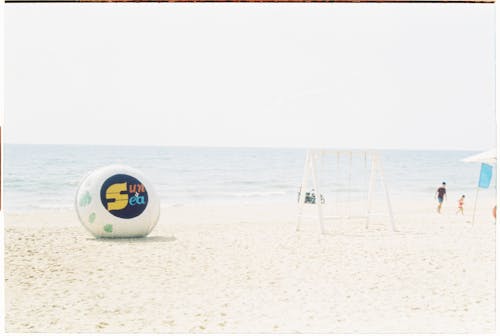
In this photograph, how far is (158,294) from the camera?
5773 mm

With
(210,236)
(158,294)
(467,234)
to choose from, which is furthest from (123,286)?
(467,234)

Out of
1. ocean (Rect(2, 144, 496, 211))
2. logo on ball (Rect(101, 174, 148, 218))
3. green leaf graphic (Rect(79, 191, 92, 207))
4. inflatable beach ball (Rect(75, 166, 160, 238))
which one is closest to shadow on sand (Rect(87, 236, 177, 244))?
inflatable beach ball (Rect(75, 166, 160, 238))

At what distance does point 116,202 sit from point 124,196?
0.40ft

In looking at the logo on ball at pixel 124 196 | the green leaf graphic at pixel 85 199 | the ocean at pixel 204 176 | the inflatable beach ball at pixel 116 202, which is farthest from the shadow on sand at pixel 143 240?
the ocean at pixel 204 176

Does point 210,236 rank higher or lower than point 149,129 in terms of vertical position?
lower

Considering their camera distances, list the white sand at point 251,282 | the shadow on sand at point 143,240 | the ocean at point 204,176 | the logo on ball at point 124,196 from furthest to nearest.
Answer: the ocean at point 204,176 → the shadow on sand at point 143,240 → the logo on ball at point 124,196 → the white sand at point 251,282

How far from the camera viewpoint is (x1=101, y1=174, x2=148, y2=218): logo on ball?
8005mm

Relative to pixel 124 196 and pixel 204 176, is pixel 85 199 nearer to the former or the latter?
pixel 124 196

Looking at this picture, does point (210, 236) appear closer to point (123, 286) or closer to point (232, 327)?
point (123, 286)

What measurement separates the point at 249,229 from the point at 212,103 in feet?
91.5

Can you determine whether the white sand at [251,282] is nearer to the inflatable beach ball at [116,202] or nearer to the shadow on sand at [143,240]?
the shadow on sand at [143,240]

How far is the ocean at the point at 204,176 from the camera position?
21266mm

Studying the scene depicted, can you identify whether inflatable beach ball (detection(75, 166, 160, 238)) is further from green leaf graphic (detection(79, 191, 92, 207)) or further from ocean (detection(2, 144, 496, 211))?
ocean (detection(2, 144, 496, 211))

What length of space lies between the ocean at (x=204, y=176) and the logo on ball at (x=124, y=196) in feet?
22.1
